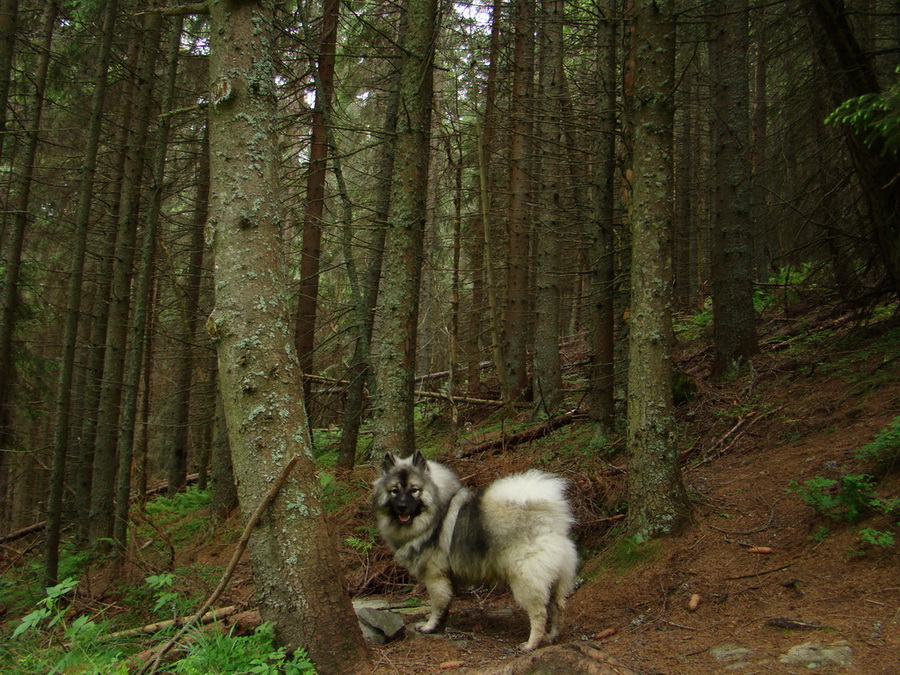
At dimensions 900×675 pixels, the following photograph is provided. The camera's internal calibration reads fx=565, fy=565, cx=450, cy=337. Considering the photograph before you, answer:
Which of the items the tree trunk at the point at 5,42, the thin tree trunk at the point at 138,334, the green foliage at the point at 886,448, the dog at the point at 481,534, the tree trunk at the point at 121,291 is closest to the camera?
the dog at the point at 481,534

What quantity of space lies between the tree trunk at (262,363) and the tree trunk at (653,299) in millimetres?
3227

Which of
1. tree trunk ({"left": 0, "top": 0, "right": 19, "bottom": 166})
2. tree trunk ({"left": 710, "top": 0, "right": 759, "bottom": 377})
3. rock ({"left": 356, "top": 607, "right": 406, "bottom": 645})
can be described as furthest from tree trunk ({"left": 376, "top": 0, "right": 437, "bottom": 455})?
tree trunk ({"left": 0, "top": 0, "right": 19, "bottom": 166})

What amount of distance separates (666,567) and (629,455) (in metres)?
1.11

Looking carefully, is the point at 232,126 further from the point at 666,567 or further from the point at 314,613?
the point at 666,567

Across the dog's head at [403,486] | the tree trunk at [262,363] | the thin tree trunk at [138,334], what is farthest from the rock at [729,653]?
the thin tree trunk at [138,334]

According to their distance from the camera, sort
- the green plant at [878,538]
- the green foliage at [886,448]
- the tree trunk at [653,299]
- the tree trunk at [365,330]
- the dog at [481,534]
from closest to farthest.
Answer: the green plant at [878,538] → the dog at [481,534] → the green foliage at [886,448] → the tree trunk at [653,299] → the tree trunk at [365,330]

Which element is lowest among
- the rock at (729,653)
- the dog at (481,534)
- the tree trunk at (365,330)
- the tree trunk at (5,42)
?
the rock at (729,653)

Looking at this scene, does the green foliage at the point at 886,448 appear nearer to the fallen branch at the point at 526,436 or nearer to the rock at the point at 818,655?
the rock at the point at 818,655

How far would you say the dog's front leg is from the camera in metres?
5.36

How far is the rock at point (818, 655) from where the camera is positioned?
3.55 meters

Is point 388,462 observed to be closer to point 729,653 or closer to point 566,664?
point 566,664

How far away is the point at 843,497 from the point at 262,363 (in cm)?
520

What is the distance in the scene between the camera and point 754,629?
169 inches

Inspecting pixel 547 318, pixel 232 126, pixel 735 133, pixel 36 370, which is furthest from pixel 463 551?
pixel 36 370
